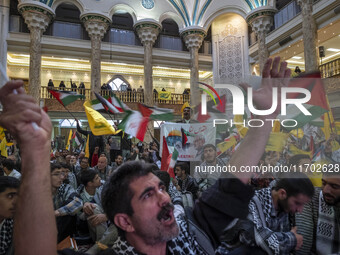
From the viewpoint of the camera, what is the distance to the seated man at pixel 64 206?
2527mm

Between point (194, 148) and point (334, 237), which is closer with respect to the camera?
point (334, 237)

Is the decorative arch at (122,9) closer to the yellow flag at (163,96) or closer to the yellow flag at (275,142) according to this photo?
the yellow flag at (163,96)

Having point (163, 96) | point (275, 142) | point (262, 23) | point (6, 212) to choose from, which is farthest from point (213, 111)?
point (163, 96)

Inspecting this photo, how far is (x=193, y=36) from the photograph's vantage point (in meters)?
14.9

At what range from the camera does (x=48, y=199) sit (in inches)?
27.2

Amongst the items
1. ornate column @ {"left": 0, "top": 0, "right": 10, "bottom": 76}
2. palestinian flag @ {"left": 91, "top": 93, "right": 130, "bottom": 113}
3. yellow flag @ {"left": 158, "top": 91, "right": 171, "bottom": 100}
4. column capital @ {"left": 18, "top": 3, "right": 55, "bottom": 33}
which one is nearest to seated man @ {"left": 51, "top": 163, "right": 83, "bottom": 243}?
palestinian flag @ {"left": 91, "top": 93, "right": 130, "bottom": 113}

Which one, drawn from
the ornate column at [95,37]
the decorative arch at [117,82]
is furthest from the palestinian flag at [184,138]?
the decorative arch at [117,82]

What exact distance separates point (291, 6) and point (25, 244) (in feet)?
44.6

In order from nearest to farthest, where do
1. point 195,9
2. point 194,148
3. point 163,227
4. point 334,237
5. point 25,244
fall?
1. point 25,244
2. point 163,227
3. point 334,237
4. point 194,148
5. point 195,9

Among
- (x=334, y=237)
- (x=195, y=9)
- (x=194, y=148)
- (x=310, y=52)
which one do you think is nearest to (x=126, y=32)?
(x=195, y=9)

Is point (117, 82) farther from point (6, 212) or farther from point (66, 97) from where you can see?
point (6, 212)

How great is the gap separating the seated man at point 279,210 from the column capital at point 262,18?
12.4m

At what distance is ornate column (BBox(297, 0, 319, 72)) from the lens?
974cm

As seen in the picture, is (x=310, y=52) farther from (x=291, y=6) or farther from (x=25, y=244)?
(x=25, y=244)
